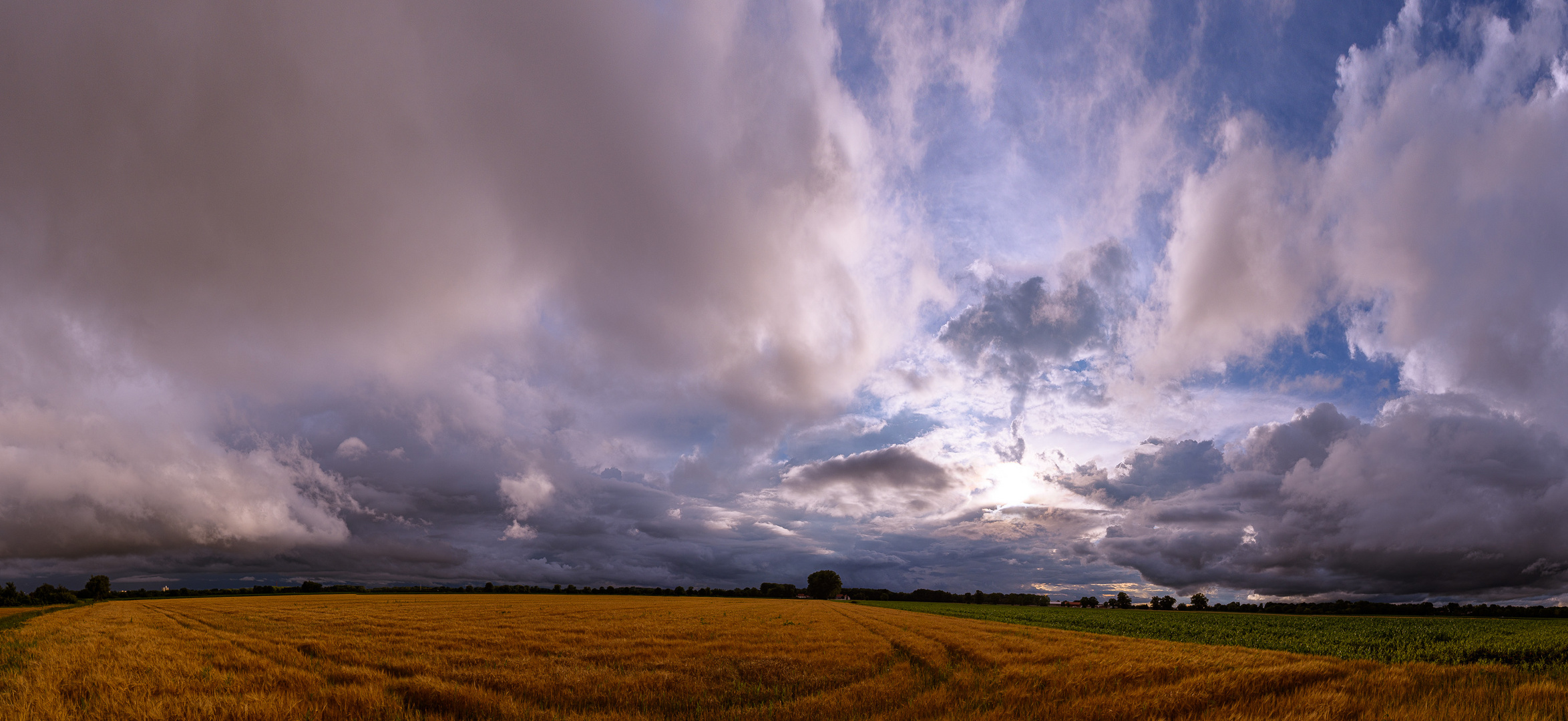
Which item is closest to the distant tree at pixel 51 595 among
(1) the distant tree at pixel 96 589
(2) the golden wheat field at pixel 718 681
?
(1) the distant tree at pixel 96 589

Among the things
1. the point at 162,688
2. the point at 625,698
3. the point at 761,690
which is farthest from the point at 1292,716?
the point at 162,688

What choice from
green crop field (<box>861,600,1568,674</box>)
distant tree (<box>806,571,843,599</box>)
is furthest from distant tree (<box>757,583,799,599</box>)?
green crop field (<box>861,600,1568,674</box>)

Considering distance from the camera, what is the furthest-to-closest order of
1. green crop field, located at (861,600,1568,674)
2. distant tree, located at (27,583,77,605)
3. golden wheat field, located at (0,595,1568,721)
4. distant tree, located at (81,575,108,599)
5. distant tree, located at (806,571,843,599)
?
1. distant tree, located at (806,571,843,599)
2. distant tree, located at (81,575,108,599)
3. distant tree, located at (27,583,77,605)
4. green crop field, located at (861,600,1568,674)
5. golden wheat field, located at (0,595,1568,721)

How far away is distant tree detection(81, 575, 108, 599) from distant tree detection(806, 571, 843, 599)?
184045 mm

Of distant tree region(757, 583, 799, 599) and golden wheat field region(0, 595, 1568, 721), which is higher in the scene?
golden wheat field region(0, 595, 1568, 721)

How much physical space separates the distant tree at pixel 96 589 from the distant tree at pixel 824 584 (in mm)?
184045

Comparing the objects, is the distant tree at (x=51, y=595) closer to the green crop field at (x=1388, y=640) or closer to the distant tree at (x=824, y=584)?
the distant tree at (x=824, y=584)

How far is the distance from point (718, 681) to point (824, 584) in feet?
554

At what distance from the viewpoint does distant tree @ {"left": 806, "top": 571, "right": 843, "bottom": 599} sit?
169m

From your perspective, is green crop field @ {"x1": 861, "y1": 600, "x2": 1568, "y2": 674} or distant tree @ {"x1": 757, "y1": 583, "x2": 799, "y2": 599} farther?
distant tree @ {"x1": 757, "y1": 583, "x2": 799, "y2": 599}

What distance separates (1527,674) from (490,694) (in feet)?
82.5

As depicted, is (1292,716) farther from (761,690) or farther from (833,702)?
(761,690)

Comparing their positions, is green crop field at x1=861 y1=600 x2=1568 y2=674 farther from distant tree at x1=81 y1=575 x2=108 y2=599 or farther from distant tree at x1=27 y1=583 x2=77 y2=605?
distant tree at x1=81 y1=575 x2=108 y2=599

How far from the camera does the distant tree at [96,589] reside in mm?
135125
